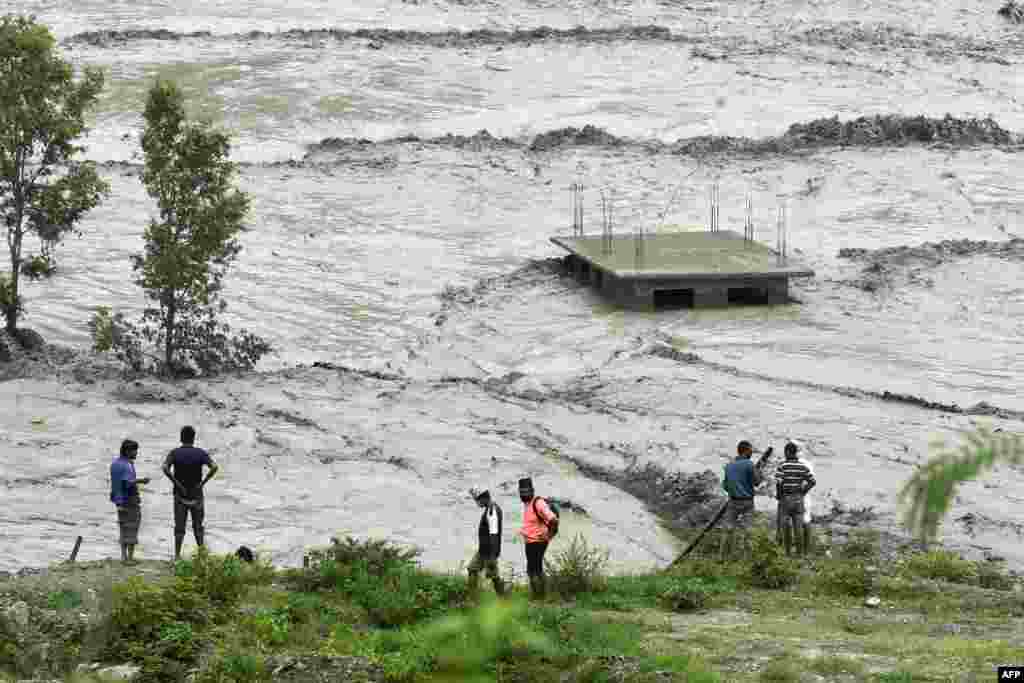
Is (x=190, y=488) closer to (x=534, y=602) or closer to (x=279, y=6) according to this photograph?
(x=534, y=602)

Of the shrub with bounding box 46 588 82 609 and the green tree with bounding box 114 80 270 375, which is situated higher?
the green tree with bounding box 114 80 270 375

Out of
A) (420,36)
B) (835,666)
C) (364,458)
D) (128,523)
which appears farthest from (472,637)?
(420,36)

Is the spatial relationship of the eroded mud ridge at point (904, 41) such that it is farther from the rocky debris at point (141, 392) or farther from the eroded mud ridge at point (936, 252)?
the rocky debris at point (141, 392)

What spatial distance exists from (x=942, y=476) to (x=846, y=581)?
10.0 m

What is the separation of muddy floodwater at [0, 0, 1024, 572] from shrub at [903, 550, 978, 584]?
153 cm

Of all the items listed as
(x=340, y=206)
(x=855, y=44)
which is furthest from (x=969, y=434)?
(x=855, y=44)

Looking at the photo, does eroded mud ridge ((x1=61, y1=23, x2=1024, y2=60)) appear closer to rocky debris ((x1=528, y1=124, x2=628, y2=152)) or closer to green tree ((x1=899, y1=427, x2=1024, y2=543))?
rocky debris ((x1=528, y1=124, x2=628, y2=152))

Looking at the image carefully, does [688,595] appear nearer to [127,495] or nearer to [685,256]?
[127,495]

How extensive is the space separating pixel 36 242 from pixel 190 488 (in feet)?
56.9

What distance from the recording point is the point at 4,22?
963 inches

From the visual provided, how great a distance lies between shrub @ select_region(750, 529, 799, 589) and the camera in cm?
1484

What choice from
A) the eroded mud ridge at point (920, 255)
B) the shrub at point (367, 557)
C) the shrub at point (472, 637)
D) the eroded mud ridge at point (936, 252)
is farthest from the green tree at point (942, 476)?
the eroded mud ridge at point (936, 252)

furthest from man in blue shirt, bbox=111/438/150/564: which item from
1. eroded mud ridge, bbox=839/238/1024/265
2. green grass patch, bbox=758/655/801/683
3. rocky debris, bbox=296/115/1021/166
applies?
rocky debris, bbox=296/115/1021/166

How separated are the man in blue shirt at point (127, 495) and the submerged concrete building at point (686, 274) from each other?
1486 cm
